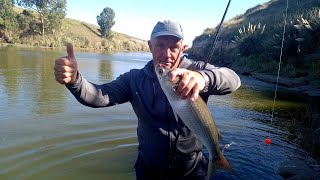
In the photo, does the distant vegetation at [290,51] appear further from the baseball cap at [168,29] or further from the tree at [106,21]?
the tree at [106,21]

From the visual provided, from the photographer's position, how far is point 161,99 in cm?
396

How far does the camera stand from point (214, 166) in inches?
135

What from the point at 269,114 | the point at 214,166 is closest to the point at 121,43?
the point at 269,114

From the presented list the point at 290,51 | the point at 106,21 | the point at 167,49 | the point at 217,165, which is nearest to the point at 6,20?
the point at 106,21

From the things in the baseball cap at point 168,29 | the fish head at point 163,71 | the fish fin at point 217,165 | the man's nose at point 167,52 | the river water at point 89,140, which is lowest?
the river water at point 89,140

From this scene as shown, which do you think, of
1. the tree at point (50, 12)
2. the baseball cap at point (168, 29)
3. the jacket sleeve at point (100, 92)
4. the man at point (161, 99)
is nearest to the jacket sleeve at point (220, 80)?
the man at point (161, 99)

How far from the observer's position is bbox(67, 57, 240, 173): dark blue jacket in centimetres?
391

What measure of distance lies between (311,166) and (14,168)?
20.2 feet

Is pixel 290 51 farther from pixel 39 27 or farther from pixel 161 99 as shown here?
pixel 39 27

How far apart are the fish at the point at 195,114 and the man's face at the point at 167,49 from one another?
76 centimetres

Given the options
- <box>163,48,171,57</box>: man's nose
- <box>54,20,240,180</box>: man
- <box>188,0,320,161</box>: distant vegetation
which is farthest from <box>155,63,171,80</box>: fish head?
<box>188,0,320,161</box>: distant vegetation

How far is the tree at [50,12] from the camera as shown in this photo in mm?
79188

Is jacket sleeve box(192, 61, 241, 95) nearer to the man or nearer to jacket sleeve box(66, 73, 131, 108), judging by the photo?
the man

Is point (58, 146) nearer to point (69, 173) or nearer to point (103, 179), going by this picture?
point (69, 173)
